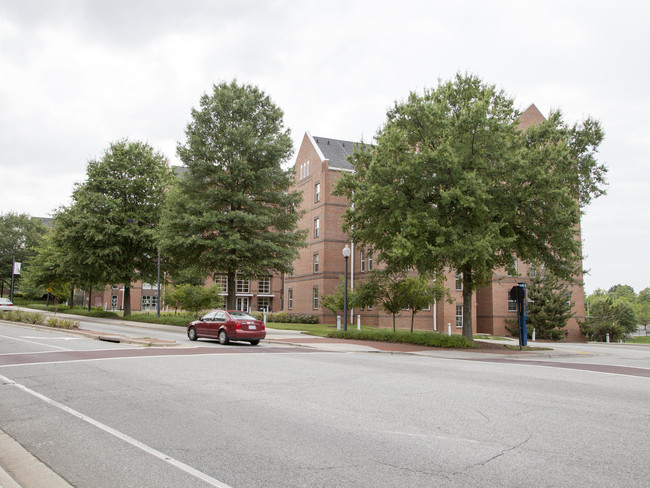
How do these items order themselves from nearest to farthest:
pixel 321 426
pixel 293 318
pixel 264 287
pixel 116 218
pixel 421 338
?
pixel 321 426, pixel 421 338, pixel 116 218, pixel 293 318, pixel 264 287

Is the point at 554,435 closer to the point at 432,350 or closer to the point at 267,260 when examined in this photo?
the point at 432,350

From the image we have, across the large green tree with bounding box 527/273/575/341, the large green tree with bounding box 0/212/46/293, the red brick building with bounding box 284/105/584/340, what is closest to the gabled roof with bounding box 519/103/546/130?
the red brick building with bounding box 284/105/584/340

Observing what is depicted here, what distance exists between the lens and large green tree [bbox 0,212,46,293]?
252 feet

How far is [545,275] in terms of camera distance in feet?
132

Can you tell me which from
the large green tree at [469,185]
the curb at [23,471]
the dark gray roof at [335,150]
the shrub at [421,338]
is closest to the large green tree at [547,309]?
the large green tree at [469,185]

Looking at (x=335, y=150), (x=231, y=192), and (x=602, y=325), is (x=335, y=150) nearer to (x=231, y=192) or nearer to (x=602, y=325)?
(x=231, y=192)

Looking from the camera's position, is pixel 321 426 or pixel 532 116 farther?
pixel 532 116

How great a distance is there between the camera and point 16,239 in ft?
257

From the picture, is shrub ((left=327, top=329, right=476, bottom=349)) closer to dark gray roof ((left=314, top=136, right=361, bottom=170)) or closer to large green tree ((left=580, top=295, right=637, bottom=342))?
dark gray roof ((left=314, top=136, right=361, bottom=170))

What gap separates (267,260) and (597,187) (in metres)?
17.5

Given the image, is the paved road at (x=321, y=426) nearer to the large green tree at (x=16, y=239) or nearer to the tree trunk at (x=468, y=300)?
the tree trunk at (x=468, y=300)

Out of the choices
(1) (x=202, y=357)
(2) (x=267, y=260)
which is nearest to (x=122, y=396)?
(1) (x=202, y=357)

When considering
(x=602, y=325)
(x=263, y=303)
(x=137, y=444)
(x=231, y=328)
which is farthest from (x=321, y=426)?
(x=263, y=303)

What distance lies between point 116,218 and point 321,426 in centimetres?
3662
